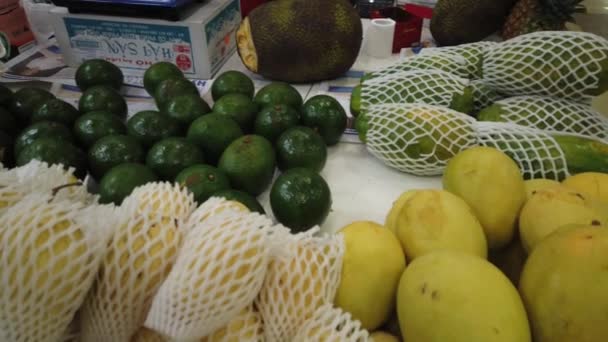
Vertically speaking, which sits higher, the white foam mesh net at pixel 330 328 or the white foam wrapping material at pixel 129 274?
the white foam wrapping material at pixel 129 274

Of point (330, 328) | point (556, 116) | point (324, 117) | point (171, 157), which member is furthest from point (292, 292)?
point (556, 116)

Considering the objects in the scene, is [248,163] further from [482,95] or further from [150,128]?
[482,95]

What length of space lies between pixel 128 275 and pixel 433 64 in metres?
0.80

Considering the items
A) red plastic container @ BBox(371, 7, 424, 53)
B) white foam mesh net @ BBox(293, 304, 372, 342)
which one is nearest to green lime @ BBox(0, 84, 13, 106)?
white foam mesh net @ BBox(293, 304, 372, 342)

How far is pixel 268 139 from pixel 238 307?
0.49 metres

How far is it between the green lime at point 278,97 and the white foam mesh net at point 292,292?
0.54 meters

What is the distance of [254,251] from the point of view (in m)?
0.41

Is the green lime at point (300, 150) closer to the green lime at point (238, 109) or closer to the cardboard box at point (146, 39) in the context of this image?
the green lime at point (238, 109)

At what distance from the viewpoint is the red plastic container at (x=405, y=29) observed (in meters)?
1.40

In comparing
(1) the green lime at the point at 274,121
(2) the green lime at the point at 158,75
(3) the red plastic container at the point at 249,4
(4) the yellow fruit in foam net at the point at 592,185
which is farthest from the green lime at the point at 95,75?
(4) the yellow fruit in foam net at the point at 592,185

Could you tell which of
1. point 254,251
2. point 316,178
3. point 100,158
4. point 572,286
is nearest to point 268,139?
point 316,178

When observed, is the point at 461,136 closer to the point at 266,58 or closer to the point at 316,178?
the point at 316,178

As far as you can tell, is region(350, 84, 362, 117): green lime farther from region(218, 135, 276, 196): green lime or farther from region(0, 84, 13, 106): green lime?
region(0, 84, 13, 106): green lime

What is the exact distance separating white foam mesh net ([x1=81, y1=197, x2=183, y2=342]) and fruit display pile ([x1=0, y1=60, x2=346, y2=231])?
0.73 feet
